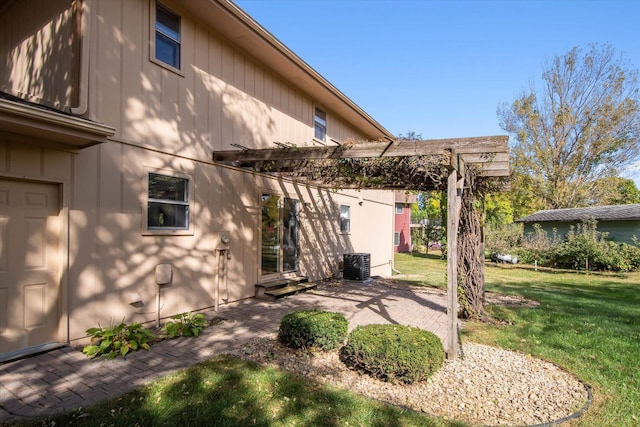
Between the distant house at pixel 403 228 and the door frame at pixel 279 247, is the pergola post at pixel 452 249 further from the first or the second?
the distant house at pixel 403 228

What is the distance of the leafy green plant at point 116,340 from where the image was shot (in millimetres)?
4172

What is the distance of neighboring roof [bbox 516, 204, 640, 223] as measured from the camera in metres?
17.5

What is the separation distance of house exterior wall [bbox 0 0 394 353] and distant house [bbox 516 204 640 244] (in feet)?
59.7

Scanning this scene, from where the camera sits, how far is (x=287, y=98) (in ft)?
29.6

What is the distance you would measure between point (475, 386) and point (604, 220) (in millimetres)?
19823

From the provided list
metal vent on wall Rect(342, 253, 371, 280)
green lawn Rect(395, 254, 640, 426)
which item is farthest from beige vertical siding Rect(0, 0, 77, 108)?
metal vent on wall Rect(342, 253, 371, 280)

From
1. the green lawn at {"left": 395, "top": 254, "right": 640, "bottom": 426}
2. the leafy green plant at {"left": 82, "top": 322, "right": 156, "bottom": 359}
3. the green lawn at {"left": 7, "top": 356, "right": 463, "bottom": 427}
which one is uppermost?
the leafy green plant at {"left": 82, "top": 322, "right": 156, "bottom": 359}

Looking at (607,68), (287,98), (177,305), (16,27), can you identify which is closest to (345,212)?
(287,98)

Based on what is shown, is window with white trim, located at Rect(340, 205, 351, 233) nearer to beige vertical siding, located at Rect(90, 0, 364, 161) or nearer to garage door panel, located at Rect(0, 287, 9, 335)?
beige vertical siding, located at Rect(90, 0, 364, 161)

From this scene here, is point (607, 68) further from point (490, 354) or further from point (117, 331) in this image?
point (117, 331)

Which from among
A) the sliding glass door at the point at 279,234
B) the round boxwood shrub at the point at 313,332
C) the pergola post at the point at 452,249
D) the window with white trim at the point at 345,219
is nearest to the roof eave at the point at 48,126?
the round boxwood shrub at the point at 313,332

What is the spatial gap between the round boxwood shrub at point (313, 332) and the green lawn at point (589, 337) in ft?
7.38

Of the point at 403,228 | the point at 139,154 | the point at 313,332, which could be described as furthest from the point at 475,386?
the point at 403,228

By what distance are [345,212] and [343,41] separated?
639cm
